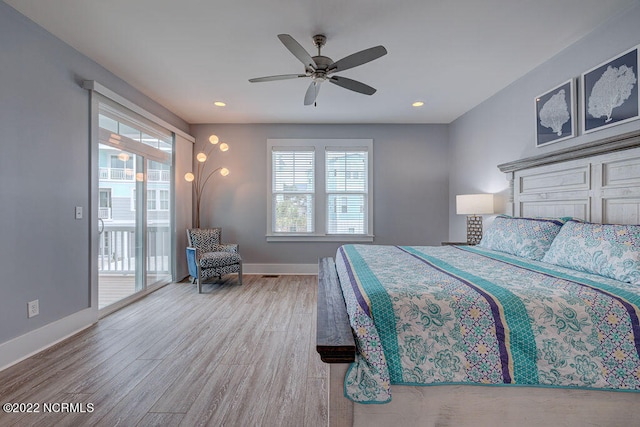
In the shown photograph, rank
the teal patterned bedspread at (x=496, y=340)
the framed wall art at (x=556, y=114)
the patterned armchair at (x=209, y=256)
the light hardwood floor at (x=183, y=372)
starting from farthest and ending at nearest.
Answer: the patterned armchair at (x=209, y=256) < the framed wall art at (x=556, y=114) < the light hardwood floor at (x=183, y=372) < the teal patterned bedspread at (x=496, y=340)

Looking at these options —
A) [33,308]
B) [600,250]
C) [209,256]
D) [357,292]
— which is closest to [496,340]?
[357,292]

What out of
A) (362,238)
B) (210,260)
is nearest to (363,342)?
(210,260)

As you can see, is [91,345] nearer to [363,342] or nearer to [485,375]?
[363,342]

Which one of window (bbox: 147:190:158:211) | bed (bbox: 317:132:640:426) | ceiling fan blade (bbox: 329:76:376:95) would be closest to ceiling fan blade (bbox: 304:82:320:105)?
ceiling fan blade (bbox: 329:76:376:95)

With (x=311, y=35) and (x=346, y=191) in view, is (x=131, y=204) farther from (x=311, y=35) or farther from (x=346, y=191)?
(x=346, y=191)

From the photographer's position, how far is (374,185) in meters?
4.99

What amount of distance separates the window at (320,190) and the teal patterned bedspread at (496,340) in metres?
3.61

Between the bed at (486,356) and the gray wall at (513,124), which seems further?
the gray wall at (513,124)

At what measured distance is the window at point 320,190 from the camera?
4965 mm

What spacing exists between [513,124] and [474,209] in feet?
3.64

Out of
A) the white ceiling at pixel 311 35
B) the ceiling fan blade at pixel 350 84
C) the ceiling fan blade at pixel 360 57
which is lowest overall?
the ceiling fan blade at pixel 350 84

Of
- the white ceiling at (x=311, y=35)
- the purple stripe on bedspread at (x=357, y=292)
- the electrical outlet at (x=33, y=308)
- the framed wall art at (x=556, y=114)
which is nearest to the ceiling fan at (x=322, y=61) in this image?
the white ceiling at (x=311, y=35)

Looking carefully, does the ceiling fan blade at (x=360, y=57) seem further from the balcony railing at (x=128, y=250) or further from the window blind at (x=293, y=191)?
the balcony railing at (x=128, y=250)

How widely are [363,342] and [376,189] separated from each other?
3.94m
